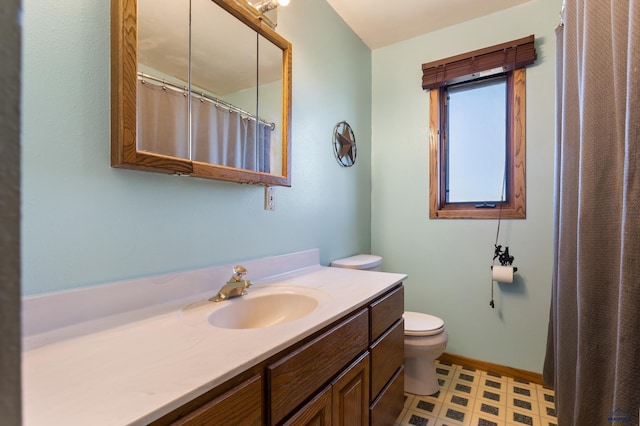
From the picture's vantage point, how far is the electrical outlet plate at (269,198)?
4.73 feet

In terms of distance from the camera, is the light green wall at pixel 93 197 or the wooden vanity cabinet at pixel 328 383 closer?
the wooden vanity cabinet at pixel 328 383

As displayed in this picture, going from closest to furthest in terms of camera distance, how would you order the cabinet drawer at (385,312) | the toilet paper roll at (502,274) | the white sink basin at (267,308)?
the white sink basin at (267,308)
the cabinet drawer at (385,312)
the toilet paper roll at (502,274)

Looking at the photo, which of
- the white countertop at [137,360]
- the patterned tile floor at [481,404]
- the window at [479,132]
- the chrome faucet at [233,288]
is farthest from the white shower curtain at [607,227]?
the chrome faucet at [233,288]

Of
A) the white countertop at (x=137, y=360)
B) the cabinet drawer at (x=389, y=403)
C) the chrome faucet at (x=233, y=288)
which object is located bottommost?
the cabinet drawer at (x=389, y=403)

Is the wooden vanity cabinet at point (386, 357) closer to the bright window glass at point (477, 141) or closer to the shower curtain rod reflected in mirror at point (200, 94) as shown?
the shower curtain rod reflected in mirror at point (200, 94)

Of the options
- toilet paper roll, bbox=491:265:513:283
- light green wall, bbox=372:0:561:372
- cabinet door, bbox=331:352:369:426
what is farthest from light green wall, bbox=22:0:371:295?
toilet paper roll, bbox=491:265:513:283

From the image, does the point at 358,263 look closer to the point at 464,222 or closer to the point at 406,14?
the point at 464,222

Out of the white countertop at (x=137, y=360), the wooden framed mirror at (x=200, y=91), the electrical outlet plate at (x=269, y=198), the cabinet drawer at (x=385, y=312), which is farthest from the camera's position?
the electrical outlet plate at (x=269, y=198)

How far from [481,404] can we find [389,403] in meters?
0.71

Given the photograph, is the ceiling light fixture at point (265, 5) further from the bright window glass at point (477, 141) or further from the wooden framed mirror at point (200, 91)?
the bright window glass at point (477, 141)

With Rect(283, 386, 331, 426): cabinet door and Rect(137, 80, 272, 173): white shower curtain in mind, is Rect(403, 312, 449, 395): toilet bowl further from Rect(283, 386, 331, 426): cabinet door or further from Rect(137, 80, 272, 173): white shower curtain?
Rect(137, 80, 272, 173): white shower curtain

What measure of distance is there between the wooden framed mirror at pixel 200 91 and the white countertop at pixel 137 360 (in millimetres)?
471

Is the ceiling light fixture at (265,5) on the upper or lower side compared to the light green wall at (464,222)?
upper

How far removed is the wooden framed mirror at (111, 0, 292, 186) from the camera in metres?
0.88
